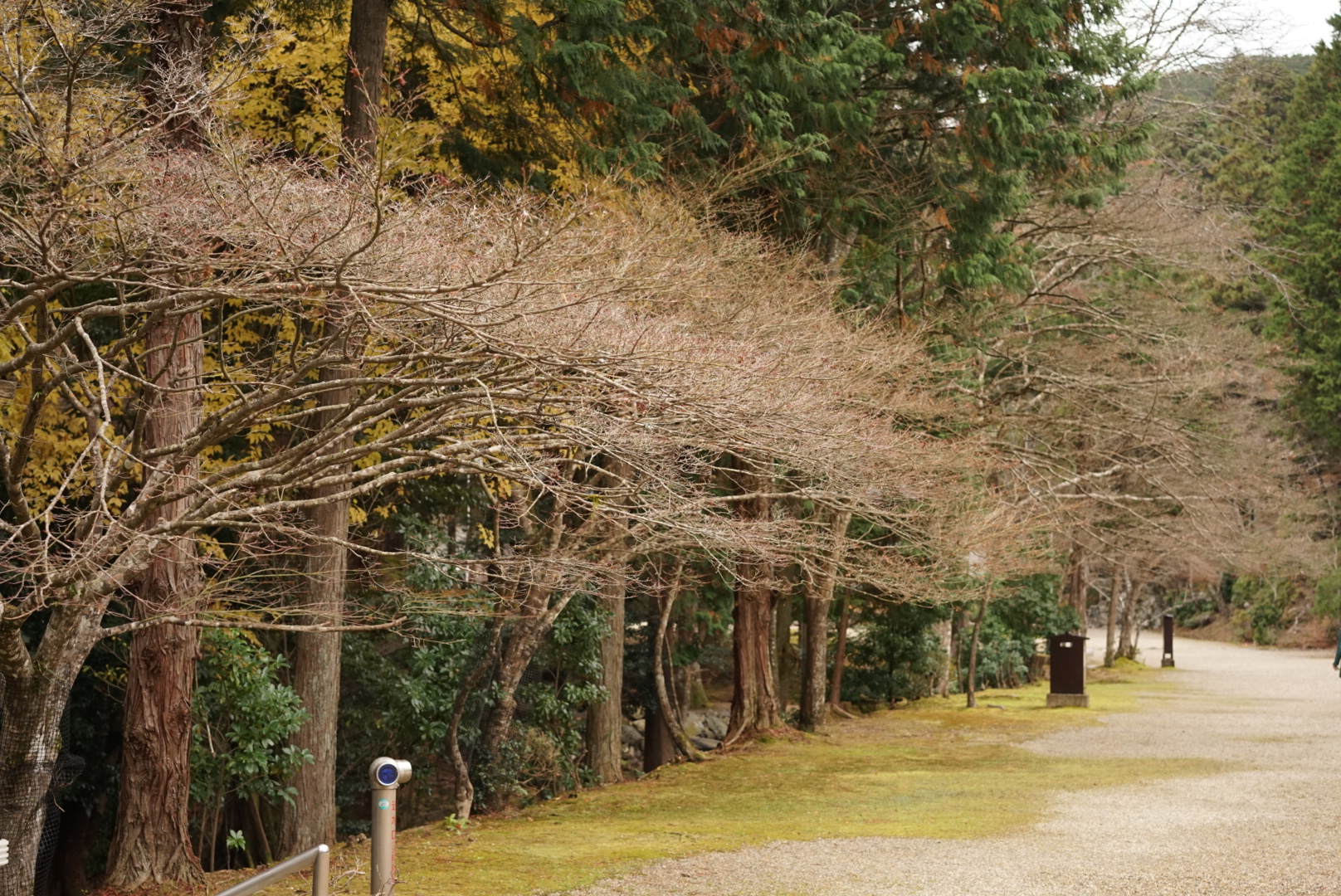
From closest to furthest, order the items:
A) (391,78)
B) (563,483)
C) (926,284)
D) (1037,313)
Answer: (563,483) < (391,78) < (926,284) < (1037,313)

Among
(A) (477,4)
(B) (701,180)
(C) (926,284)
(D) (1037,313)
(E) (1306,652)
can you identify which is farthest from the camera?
(E) (1306,652)

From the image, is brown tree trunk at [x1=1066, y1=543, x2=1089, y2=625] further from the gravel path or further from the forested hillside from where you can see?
the gravel path

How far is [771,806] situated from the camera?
→ 11422 mm

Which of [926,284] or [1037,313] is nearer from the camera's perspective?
[926,284]

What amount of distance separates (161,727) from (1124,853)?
6782 mm

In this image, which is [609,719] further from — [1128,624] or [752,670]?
[1128,624]

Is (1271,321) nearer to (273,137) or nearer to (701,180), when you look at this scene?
(701,180)

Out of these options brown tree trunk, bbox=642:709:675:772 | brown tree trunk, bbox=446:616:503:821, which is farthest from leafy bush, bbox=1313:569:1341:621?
brown tree trunk, bbox=446:616:503:821

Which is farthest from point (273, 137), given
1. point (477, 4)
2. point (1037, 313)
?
point (1037, 313)

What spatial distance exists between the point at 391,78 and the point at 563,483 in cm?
577

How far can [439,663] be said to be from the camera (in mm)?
11773

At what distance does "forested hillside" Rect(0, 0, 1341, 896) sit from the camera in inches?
274

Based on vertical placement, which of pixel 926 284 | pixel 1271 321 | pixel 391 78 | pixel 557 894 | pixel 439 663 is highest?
pixel 1271 321

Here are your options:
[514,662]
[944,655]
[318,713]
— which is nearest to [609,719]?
[514,662]
